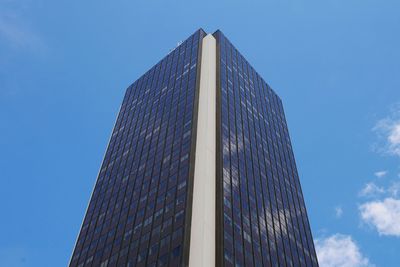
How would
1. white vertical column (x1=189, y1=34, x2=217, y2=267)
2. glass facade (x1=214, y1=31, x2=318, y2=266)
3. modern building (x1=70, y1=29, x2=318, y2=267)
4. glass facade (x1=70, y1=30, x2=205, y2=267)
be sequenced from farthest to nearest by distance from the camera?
glass facade (x1=214, y1=31, x2=318, y2=266), glass facade (x1=70, y1=30, x2=205, y2=267), modern building (x1=70, y1=29, x2=318, y2=267), white vertical column (x1=189, y1=34, x2=217, y2=267)

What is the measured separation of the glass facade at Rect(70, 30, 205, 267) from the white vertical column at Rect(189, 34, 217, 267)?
142 cm

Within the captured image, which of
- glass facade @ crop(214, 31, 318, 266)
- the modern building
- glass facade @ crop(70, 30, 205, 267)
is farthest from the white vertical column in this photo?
glass facade @ crop(70, 30, 205, 267)

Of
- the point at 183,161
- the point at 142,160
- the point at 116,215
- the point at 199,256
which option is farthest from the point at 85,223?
the point at 199,256

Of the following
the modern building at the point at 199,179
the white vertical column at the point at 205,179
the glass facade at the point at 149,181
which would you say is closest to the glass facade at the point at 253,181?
the modern building at the point at 199,179

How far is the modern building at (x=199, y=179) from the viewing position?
72750 millimetres

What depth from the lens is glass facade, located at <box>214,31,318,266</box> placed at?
2977 inches

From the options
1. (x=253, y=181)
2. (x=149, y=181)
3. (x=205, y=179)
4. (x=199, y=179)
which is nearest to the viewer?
(x=205, y=179)

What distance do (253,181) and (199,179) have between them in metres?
17.0

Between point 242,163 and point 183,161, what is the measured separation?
14084 millimetres

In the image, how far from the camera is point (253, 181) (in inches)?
3693

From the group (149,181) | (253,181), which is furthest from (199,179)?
(253,181)

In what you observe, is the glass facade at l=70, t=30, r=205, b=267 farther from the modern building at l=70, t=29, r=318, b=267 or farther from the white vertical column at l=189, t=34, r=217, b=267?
the white vertical column at l=189, t=34, r=217, b=267

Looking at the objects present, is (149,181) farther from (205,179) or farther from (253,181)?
(253,181)

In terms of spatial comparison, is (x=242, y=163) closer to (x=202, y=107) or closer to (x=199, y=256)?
(x=202, y=107)
